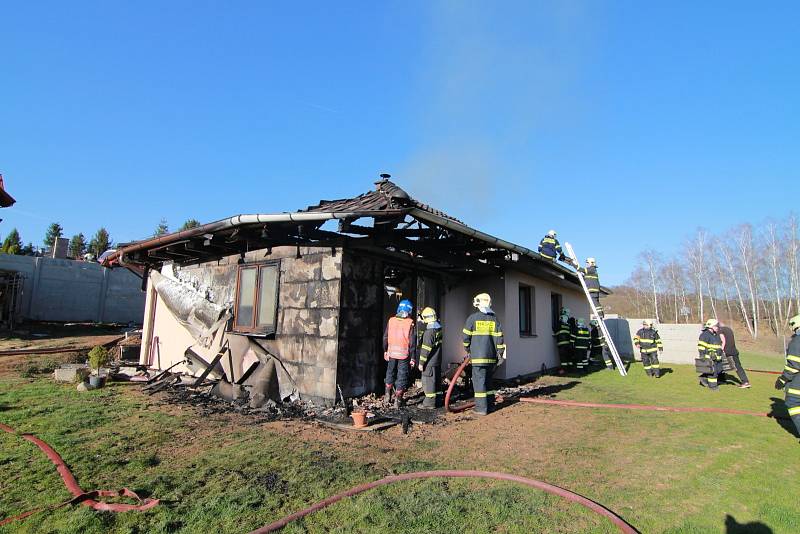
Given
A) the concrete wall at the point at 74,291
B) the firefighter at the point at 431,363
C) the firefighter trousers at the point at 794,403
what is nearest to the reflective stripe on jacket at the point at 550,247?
the firefighter at the point at 431,363

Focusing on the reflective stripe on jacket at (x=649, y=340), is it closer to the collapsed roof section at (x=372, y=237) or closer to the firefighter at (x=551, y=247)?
the firefighter at (x=551, y=247)

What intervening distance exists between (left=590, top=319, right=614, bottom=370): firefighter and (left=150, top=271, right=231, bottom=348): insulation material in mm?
9795

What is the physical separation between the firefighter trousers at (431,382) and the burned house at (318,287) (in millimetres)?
907

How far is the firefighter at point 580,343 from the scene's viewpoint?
12211 mm

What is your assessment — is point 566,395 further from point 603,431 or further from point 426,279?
point 426,279

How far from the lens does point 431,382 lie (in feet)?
23.1

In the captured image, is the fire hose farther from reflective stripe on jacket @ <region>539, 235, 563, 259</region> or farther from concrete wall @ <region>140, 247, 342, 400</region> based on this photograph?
reflective stripe on jacket @ <region>539, 235, 563, 259</region>

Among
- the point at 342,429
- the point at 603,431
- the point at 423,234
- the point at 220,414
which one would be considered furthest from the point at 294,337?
the point at 603,431

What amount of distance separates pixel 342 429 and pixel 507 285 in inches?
224

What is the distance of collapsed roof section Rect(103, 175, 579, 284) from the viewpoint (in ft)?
19.3

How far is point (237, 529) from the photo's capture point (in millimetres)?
2893

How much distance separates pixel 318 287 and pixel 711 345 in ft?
27.7

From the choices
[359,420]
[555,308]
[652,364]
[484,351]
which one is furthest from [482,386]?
[555,308]

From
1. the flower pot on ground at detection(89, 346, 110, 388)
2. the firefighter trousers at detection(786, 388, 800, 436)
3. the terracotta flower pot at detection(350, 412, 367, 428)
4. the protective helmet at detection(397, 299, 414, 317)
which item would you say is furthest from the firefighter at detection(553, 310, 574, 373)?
the flower pot on ground at detection(89, 346, 110, 388)
